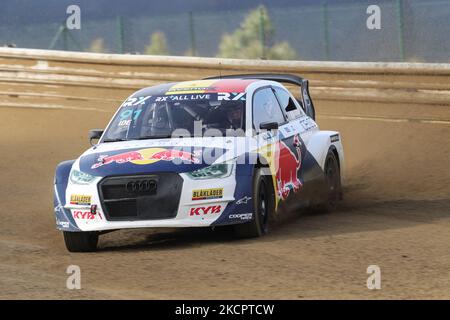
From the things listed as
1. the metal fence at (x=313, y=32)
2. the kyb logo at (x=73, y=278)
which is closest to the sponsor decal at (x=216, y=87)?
the kyb logo at (x=73, y=278)

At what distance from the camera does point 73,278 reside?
9102 mm

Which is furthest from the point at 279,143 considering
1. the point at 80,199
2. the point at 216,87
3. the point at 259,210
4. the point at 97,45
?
the point at 97,45

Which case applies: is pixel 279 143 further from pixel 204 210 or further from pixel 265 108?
pixel 204 210

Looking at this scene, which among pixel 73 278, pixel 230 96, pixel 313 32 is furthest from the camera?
pixel 313 32

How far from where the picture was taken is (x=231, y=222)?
35.2 ft

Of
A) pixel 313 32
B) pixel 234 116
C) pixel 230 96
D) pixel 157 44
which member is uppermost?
pixel 157 44

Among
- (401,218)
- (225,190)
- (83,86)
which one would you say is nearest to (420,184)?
(401,218)

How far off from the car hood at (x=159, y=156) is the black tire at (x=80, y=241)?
602 millimetres

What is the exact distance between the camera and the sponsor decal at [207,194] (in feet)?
34.8

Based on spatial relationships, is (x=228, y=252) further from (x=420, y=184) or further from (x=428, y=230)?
(x=420, y=184)

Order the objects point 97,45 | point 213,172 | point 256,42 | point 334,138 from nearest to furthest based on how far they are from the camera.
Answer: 1. point 213,172
2. point 334,138
3. point 97,45
4. point 256,42

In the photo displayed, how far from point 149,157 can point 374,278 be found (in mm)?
2914

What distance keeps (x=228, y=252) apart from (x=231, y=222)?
57 cm

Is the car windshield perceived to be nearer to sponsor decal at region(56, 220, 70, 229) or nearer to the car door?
the car door
